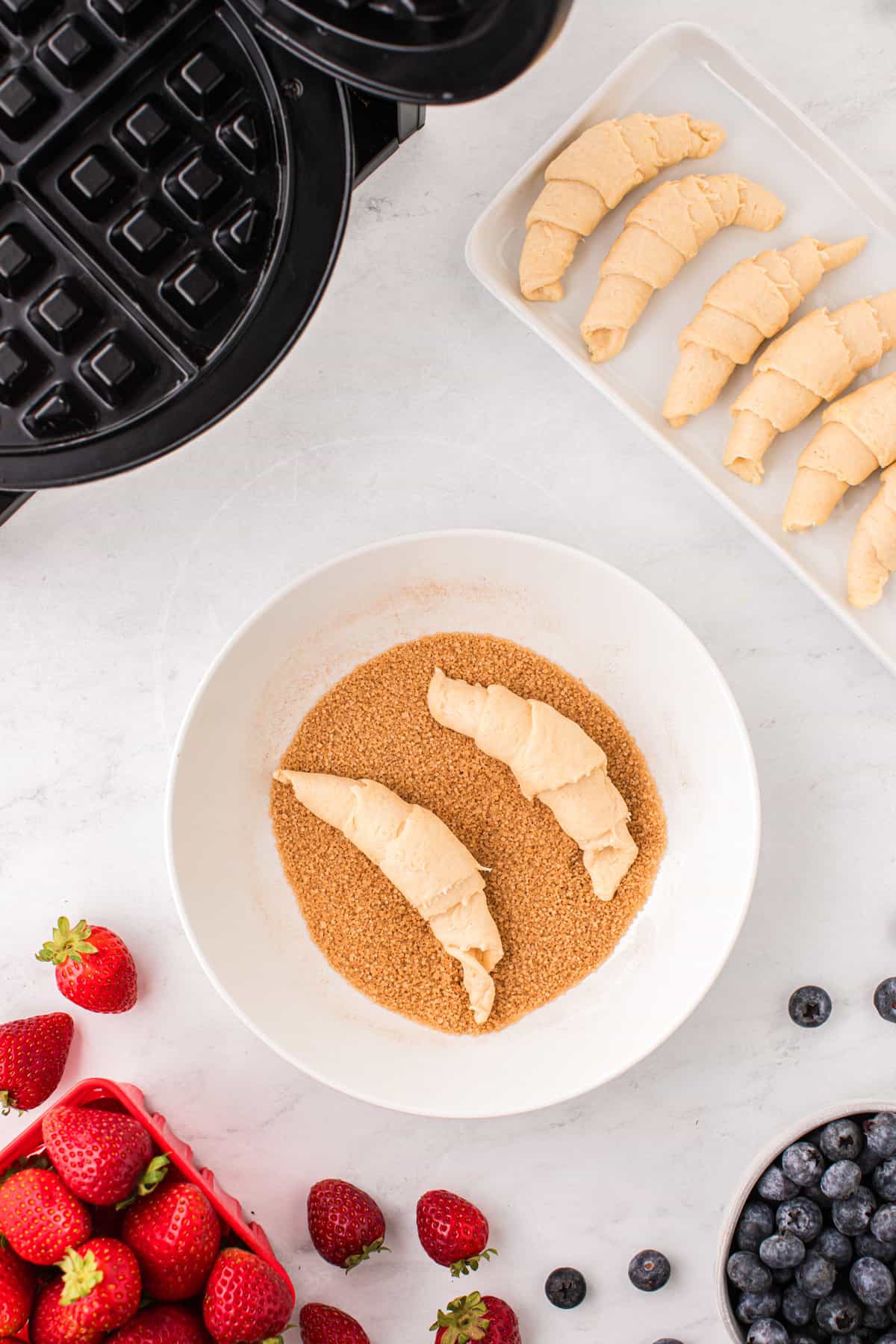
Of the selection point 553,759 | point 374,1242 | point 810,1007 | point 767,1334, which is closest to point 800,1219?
point 767,1334

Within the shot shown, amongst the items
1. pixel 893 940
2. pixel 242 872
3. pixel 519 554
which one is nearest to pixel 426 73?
pixel 519 554

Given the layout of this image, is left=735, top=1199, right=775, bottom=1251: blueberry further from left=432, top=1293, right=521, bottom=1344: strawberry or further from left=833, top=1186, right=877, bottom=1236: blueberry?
left=432, top=1293, right=521, bottom=1344: strawberry

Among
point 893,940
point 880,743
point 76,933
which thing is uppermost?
point 76,933

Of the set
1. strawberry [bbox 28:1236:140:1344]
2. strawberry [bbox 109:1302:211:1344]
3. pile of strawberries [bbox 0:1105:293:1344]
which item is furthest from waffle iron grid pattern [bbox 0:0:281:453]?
strawberry [bbox 109:1302:211:1344]

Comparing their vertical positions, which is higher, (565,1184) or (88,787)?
(88,787)

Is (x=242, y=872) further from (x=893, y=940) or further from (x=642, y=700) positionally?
(x=893, y=940)

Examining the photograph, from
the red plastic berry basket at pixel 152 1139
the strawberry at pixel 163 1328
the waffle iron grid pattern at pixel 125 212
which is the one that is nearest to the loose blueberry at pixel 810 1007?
the red plastic berry basket at pixel 152 1139
